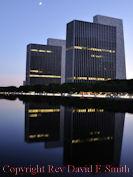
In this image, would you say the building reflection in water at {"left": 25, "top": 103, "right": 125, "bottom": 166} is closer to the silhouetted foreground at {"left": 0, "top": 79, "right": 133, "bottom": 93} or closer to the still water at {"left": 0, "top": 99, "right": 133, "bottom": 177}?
the still water at {"left": 0, "top": 99, "right": 133, "bottom": 177}

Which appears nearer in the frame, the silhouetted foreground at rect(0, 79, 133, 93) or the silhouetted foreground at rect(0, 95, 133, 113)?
the silhouetted foreground at rect(0, 95, 133, 113)

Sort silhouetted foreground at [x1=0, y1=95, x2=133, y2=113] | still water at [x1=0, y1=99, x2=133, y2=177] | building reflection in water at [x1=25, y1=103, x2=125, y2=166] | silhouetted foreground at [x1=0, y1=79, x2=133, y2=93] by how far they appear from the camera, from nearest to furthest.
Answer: still water at [x1=0, y1=99, x2=133, y2=177]
building reflection in water at [x1=25, y1=103, x2=125, y2=166]
silhouetted foreground at [x1=0, y1=95, x2=133, y2=113]
silhouetted foreground at [x1=0, y1=79, x2=133, y2=93]

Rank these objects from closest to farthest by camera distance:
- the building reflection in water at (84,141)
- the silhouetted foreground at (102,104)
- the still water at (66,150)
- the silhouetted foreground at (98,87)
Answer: the still water at (66,150)
the building reflection in water at (84,141)
the silhouetted foreground at (102,104)
the silhouetted foreground at (98,87)

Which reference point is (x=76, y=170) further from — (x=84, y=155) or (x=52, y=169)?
(x=84, y=155)

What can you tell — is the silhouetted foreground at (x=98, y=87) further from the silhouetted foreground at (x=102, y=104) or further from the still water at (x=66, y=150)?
the still water at (x=66, y=150)

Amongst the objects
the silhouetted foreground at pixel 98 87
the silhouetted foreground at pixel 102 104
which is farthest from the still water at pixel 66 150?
the silhouetted foreground at pixel 98 87

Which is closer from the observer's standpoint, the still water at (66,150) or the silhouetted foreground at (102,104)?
the still water at (66,150)

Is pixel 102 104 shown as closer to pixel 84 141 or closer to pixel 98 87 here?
pixel 84 141

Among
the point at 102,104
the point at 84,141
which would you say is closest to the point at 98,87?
the point at 102,104

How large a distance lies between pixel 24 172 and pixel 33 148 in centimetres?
441

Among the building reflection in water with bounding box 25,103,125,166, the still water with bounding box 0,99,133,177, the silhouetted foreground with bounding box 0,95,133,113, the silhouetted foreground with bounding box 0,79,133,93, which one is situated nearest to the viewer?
the still water with bounding box 0,99,133,177

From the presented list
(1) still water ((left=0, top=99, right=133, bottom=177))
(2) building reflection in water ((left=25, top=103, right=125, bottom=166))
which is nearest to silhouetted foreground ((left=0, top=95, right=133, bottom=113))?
(2) building reflection in water ((left=25, top=103, right=125, bottom=166))

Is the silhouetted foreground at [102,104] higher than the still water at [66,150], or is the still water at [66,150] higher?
the still water at [66,150]

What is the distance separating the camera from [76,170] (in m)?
10.3
